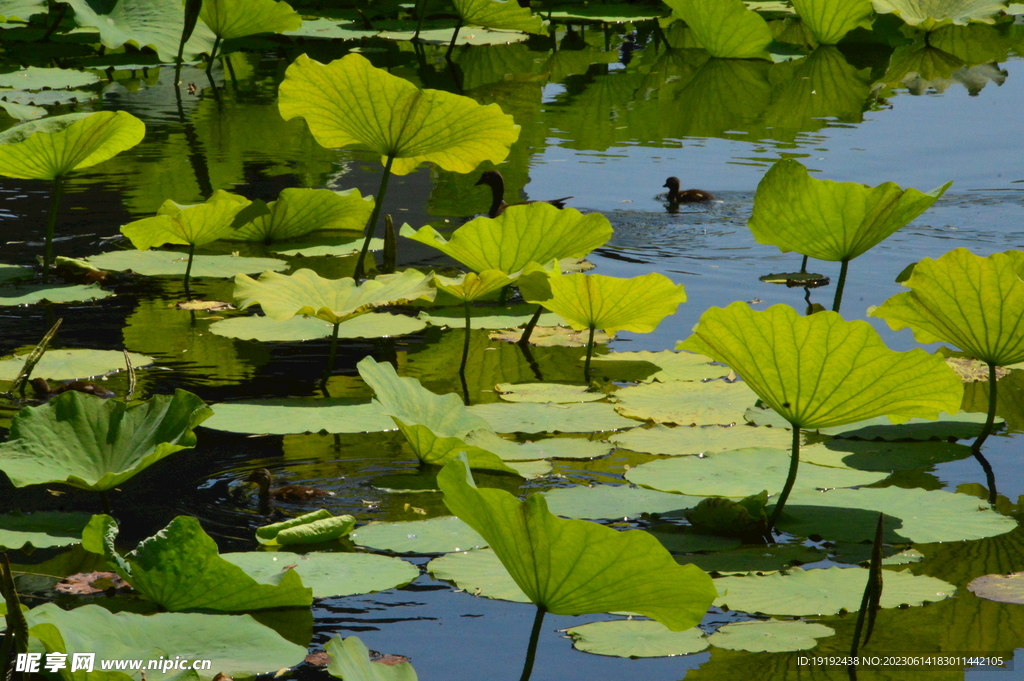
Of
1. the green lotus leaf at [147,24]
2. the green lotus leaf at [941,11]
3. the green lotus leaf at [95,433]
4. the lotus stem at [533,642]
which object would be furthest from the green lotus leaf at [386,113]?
Answer: the green lotus leaf at [941,11]

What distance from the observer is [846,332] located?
2062mm

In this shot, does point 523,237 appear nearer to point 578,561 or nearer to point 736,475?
point 736,475

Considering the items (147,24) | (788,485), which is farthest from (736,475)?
(147,24)

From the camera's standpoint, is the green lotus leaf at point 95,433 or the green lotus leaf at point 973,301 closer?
the green lotus leaf at point 95,433

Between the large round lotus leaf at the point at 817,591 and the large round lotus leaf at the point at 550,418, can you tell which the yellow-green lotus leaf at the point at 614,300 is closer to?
the large round lotus leaf at the point at 550,418

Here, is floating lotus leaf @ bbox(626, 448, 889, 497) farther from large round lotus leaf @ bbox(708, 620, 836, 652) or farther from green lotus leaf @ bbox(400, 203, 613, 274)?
green lotus leaf @ bbox(400, 203, 613, 274)

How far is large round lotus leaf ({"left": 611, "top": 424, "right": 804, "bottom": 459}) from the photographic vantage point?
8.50 feet

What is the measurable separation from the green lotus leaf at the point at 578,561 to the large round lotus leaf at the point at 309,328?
1929 mm

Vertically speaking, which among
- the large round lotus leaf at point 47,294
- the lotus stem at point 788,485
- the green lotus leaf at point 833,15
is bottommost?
the large round lotus leaf at point 47,294

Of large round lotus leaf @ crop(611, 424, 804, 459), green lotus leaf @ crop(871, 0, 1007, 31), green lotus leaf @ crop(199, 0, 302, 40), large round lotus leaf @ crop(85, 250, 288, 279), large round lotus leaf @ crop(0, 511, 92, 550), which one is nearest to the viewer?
large round lotus leaf @ crop(0, 511, 92, 550)

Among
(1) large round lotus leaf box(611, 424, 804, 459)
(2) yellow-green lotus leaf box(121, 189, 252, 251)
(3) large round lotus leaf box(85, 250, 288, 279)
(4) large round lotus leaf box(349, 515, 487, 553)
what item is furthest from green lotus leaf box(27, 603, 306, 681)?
(3) large round lotus leaf box(85, 250, 288, 279)

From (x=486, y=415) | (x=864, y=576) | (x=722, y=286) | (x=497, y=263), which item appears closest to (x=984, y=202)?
(x=722, y=286)

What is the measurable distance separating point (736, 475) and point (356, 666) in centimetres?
117

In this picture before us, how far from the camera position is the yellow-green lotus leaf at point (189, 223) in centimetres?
373
